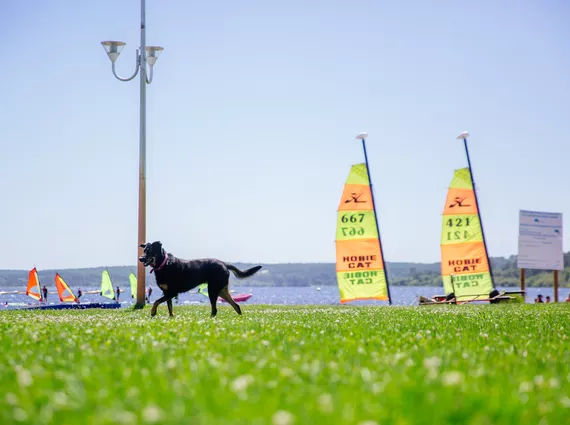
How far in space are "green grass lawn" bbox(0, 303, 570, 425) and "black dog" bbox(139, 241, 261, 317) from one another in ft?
27.0

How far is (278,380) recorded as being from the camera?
5961 mm

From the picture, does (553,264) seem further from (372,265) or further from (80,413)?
(80,413)

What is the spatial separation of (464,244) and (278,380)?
4429 centimetres

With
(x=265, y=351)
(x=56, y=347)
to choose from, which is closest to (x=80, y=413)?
(x=265, y=351)

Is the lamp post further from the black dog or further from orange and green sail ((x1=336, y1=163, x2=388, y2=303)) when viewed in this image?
orange and green sail ((x1=336, y1=163, x2=388, y2=303))

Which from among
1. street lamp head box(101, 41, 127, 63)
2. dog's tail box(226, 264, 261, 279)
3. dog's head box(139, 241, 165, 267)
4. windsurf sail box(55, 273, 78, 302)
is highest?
street lamp head box(101, 41, 127, 63)

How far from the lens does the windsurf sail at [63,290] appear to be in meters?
76.1

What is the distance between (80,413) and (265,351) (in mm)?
4033

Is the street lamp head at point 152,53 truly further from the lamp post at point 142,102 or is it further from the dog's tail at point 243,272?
the dog's tail at point 243,272

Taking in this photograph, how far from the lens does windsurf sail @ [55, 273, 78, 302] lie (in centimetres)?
7606

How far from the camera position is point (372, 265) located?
4888 cm

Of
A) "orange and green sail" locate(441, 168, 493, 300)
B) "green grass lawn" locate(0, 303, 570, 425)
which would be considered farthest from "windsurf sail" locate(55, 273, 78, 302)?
"green grass lawn" locate(0, 303, 570, 425)

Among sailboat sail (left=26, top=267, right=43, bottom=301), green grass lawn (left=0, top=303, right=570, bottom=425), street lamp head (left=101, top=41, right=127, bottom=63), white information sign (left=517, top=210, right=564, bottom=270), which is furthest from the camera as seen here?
sailboat sail (left=26, top=267, right=43, bottom=301)

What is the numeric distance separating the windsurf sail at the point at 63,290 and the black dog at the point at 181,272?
59951 mm
